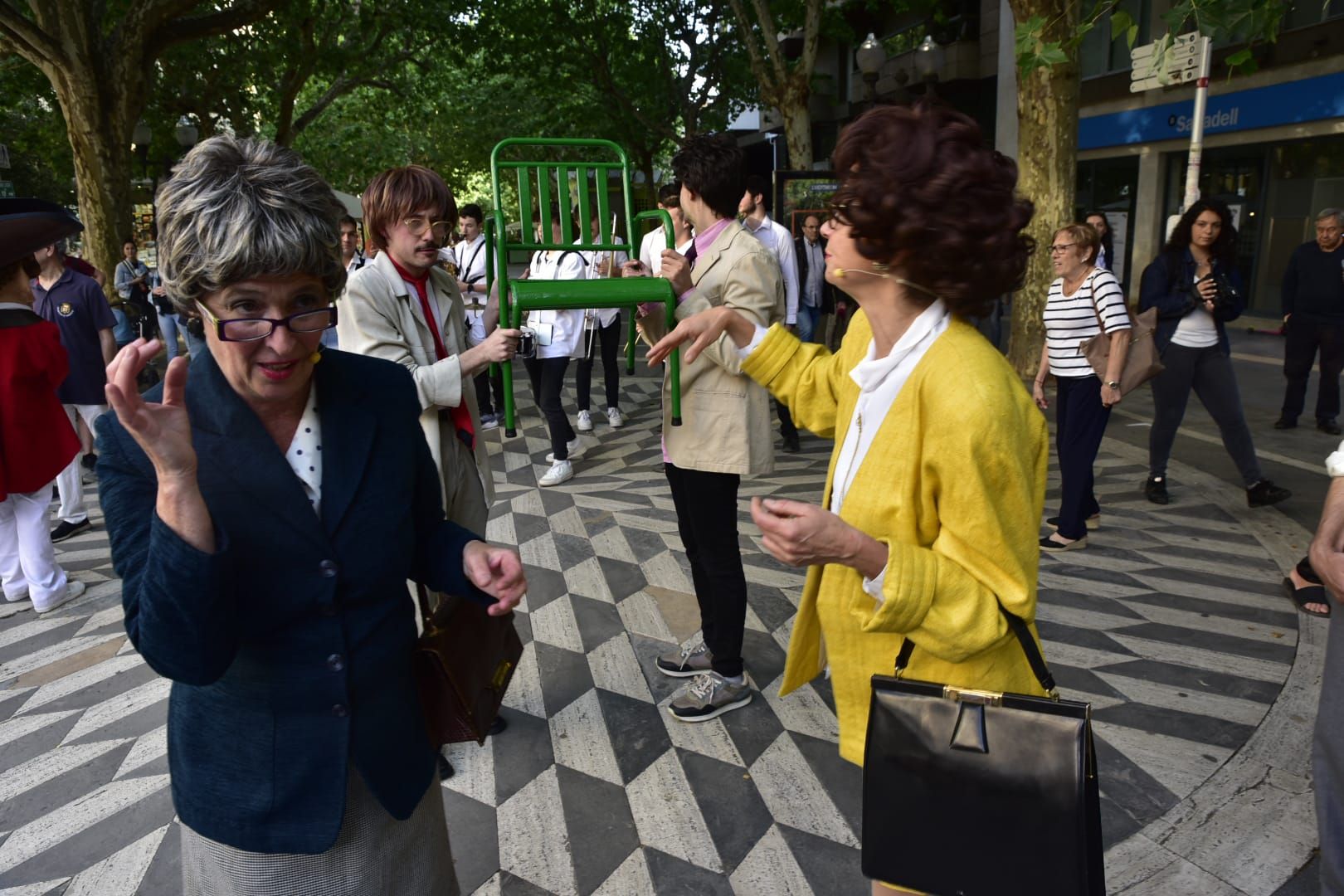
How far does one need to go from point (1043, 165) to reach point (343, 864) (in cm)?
1026

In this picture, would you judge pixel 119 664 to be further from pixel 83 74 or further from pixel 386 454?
pixel 83 74

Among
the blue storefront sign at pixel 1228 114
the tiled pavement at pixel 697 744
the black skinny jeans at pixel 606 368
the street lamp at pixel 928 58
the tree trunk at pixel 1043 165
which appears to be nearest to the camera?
the tiled pavement at pixel 697 744

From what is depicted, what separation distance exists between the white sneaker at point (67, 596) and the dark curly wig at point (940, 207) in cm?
503

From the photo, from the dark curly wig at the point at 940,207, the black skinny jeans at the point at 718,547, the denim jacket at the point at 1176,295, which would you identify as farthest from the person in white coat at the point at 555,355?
the dark curly wig at the point at 940,207

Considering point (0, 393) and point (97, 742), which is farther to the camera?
point (0, 393)

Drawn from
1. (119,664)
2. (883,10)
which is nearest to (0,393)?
(119,664)

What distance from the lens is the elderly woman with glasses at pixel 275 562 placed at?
1.41 metres

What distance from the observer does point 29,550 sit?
480cm

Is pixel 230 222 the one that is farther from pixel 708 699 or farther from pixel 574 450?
pixel 574 450

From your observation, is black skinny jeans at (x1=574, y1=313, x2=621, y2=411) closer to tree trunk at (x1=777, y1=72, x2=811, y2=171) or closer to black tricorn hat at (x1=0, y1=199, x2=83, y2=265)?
black tricorn hat at (x1=0, y1=199, x2=83, y2=265)

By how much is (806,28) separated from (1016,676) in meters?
15.5

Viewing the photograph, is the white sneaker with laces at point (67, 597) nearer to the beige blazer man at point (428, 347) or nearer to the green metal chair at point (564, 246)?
the beige blazer man at point (428, 347)

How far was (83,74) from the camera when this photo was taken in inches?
483

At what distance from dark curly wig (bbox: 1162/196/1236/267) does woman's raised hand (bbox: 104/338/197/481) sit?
613 centimetres
